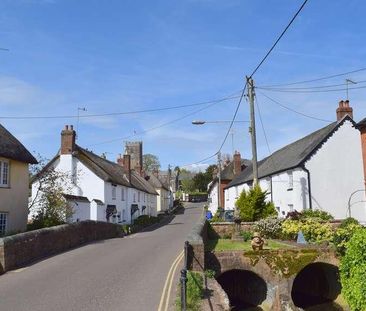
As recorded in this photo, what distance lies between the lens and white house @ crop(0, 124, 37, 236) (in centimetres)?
2508

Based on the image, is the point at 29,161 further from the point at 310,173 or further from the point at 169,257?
the point at 310,173

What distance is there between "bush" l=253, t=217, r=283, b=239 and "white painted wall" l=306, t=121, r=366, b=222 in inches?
274

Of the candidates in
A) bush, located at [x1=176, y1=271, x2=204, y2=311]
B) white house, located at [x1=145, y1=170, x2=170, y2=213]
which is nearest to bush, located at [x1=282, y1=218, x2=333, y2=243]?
bush, located at [x1=176, y1=271, x2=204, y2=311]

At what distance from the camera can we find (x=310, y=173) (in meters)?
31.9

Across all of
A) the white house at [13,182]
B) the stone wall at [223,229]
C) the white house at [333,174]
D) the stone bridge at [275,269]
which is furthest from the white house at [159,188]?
the stone bridge at [275,269]

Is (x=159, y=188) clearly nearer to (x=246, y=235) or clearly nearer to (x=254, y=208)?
(x=254, y=208)

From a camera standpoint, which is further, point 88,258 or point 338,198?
point 338,198

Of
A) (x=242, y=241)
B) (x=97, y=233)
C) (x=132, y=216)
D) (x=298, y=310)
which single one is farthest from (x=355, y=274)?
(x=132, y=216)

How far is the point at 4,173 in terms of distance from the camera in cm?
2538

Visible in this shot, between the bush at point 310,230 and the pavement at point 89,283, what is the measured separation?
7.32m

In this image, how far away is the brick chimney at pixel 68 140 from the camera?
4028cm

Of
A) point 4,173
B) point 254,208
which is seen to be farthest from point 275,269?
point 4,173

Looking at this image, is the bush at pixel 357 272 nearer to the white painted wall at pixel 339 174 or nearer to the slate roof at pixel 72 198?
the white painted wall at pixel 339 174

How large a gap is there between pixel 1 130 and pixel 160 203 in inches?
2625
